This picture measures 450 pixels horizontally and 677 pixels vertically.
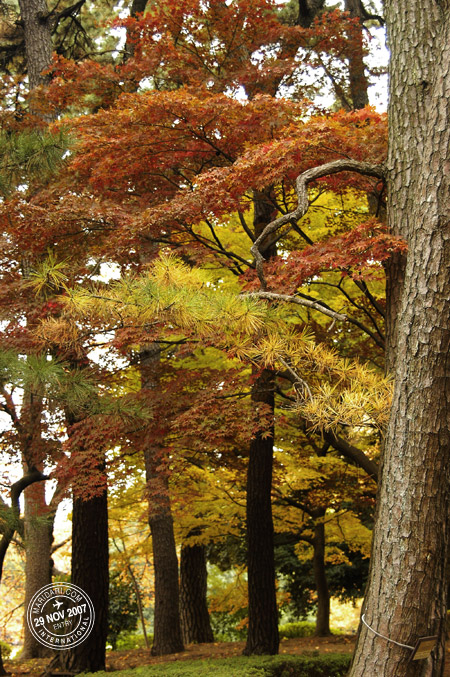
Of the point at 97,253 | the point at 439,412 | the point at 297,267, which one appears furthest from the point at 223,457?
the point at 439,412

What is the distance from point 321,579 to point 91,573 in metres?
5.26

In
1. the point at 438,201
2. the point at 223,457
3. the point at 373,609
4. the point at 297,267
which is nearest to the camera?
the point at 373,609

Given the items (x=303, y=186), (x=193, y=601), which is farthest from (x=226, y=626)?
(x=303, y=186)

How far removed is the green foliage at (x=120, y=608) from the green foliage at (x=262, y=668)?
622 cm

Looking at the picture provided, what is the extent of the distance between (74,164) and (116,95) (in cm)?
204

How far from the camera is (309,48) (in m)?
8.02

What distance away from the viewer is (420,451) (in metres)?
4.09

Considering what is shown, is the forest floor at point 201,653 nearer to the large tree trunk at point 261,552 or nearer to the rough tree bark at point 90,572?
the rough tree bark at point 90,572

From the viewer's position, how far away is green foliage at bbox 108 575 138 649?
12.9 m

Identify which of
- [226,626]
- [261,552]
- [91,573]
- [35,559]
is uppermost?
[261,552]

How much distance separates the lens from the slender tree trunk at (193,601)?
1094 cm

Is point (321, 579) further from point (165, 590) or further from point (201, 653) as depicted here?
point (165, 590)

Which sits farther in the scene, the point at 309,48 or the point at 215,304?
the point at 309,48

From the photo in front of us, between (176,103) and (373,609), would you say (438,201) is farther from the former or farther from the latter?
(373,609)
